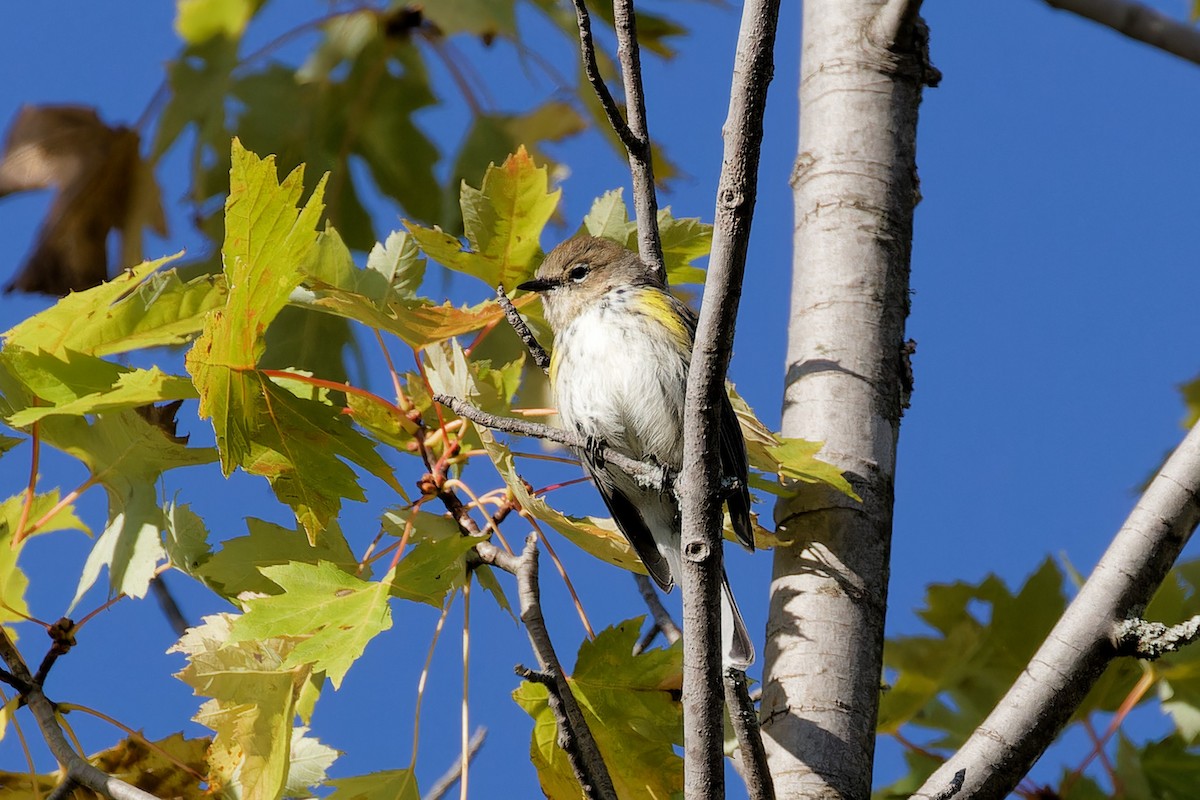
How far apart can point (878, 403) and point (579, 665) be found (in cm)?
92

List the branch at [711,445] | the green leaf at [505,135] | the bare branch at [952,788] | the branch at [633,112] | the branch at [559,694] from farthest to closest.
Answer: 1. the green leaf at [505,135]
2. the branch at [633,112]
3. the bare branch at [952,788]
4. the branch at [559,694]
5. the branch at [711,445]

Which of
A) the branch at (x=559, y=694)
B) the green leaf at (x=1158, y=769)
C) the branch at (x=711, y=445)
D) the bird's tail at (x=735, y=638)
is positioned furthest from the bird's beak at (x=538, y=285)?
the green leaf at (x=1158, y=769)

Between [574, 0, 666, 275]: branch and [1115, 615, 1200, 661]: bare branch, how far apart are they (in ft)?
3.88

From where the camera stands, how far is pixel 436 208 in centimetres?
380

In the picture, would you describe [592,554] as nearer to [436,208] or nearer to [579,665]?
[579,665]

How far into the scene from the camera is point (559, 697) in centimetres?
192

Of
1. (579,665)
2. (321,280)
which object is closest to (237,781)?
(579,665)

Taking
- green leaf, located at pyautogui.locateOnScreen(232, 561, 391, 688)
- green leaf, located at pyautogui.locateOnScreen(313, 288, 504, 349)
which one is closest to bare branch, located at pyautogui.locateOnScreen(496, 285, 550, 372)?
green leaf, located at pyautogui.locateOnScreen(313, 288, 504, 349)

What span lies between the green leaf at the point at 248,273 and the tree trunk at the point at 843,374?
120 centimetres

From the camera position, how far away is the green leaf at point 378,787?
91.0 inches

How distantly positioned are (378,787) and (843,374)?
1.33 meters

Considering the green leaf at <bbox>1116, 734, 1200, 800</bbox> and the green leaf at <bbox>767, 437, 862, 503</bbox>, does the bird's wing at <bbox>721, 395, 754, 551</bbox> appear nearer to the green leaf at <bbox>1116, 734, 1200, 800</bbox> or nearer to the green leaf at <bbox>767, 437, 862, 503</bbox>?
the green leaf at <bbox>767, 437, 862, 503</bbox>

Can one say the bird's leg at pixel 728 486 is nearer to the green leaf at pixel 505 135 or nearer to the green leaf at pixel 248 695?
the green leaf at pixel 248 695

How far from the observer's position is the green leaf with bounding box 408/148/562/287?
2613 mm
